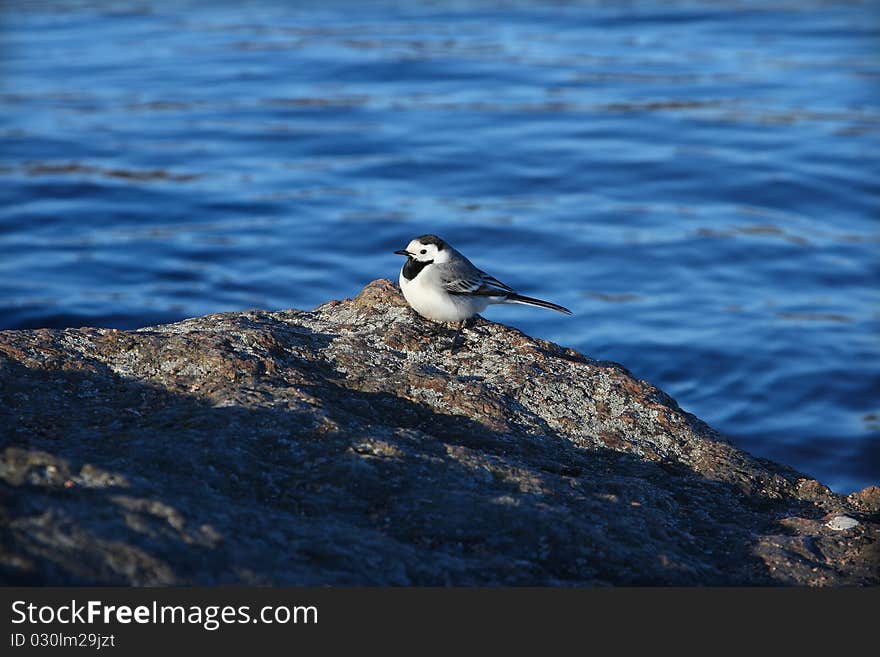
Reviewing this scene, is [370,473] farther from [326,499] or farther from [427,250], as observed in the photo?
[427,250]

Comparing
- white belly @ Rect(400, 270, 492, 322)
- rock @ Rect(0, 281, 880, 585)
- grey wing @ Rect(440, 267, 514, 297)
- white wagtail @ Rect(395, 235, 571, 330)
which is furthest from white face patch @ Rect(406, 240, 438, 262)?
rock @ Rect(0, 281, 880, 585)

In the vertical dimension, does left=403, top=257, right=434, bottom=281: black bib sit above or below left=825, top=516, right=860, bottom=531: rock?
above

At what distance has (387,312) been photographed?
20.7 feet

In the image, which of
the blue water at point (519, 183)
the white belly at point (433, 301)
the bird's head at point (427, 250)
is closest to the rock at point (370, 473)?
the white belly at point (433, 301)

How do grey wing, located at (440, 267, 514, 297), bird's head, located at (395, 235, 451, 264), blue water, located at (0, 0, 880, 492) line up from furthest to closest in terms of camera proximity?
1. blue water, located at (0, 0, 880, 492)
2. bird's head, located at (395, 235, 451, 264)
3. grey wing, located at (440, 267, 514, 297)

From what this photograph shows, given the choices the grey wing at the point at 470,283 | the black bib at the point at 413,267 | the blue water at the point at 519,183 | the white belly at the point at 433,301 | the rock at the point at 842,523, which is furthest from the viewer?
the blue water at the point at 519,183

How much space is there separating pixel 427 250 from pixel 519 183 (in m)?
9.73

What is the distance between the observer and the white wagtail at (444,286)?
6230 mm

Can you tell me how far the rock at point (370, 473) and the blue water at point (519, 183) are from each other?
5589mm

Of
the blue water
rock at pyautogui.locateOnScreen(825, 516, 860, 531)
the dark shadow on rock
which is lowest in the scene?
the dark shadow on rock

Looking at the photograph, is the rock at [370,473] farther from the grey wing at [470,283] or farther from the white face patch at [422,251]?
the white face patch at [422,251]

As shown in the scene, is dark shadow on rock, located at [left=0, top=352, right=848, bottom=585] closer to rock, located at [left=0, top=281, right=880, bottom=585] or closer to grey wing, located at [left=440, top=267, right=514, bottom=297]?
rock, located at [left=0, top=281, right=880, bottom=585]

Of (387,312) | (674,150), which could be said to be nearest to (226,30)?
(674,150)

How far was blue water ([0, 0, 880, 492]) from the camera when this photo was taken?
12.6 metres
